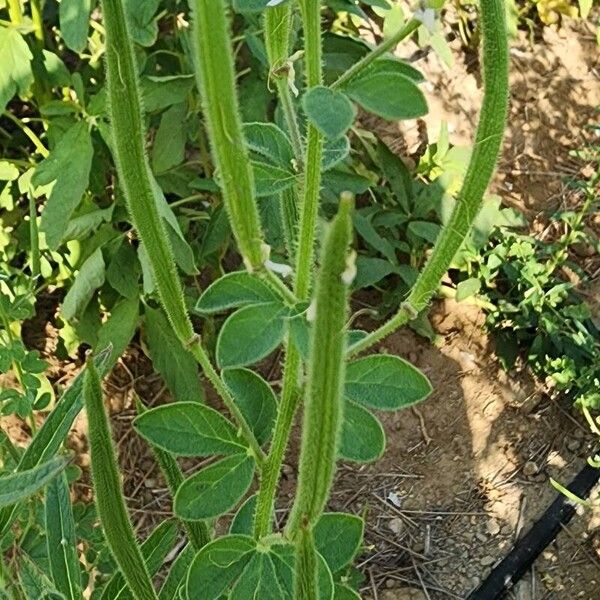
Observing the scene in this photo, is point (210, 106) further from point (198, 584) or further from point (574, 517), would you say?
point (574, 517)

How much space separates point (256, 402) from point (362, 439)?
0.54ft

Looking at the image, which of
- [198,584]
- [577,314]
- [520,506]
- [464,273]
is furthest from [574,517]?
[198,584]

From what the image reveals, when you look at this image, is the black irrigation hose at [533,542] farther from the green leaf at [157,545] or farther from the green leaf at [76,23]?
the green leaf at [76,23]

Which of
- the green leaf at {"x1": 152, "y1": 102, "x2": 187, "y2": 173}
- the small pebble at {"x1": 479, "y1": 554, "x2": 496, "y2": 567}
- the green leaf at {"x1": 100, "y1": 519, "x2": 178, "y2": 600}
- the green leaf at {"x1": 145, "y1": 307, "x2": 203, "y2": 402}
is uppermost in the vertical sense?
the green leaf at {"x1": 100, "y1": 519, "x2": 178, "y2": 600}

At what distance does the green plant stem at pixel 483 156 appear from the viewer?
740 mm

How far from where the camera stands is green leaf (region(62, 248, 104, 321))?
6.70 feet

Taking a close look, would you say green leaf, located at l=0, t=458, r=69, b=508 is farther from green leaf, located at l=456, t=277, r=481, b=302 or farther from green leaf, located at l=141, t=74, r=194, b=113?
green leaf, located at l=456, t=277, r=481, b=302

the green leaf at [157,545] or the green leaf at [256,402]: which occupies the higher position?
the green leaf at [256,402]

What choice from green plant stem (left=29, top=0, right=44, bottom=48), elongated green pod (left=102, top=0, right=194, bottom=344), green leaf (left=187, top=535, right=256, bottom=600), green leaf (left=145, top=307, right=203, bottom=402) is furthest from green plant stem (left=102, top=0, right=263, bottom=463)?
green plant stem (left=29, top=0, right=44, bottom=48)

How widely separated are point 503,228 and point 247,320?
186cm

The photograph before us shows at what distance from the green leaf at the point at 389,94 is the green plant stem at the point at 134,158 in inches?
7.0

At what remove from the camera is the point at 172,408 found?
1.02 metres

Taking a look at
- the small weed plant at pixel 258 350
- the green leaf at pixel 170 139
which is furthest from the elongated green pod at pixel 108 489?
the green leaf at pixel 170 139

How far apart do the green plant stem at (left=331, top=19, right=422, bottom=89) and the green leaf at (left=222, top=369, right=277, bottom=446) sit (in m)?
0.37
